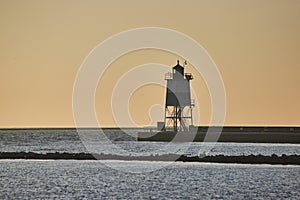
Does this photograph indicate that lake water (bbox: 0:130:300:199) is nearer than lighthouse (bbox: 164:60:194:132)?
Yes

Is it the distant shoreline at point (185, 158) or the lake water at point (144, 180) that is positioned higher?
the distant shoreline at point (185, 158)

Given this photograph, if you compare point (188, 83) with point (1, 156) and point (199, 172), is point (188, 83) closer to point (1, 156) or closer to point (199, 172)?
point (1, 156)

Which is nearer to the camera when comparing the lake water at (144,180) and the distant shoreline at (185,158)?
the lake water at (144,180)

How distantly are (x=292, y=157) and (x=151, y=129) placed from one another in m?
55.3

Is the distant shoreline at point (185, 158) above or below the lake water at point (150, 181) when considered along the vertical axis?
above

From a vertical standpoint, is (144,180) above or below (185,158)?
below

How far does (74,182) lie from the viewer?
51281mm

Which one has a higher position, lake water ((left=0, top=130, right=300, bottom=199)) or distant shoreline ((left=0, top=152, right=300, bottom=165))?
distant shoreline ((left=0, top=152, right=300, bottom=165))

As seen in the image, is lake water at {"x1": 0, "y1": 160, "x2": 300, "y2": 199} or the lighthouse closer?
lake water at {"x1": 0, "y1": 160, "x2": 300, "y2": 199}

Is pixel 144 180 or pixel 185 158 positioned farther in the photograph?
pixel 185 158

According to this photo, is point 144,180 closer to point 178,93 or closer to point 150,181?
point 150,181

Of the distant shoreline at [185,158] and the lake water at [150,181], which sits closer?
the lake water at [150,181]

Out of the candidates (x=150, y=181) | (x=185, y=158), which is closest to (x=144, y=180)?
(x=150, y=181)

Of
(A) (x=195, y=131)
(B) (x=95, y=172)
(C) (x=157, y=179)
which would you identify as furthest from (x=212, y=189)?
(A) (x=195, y=131)
